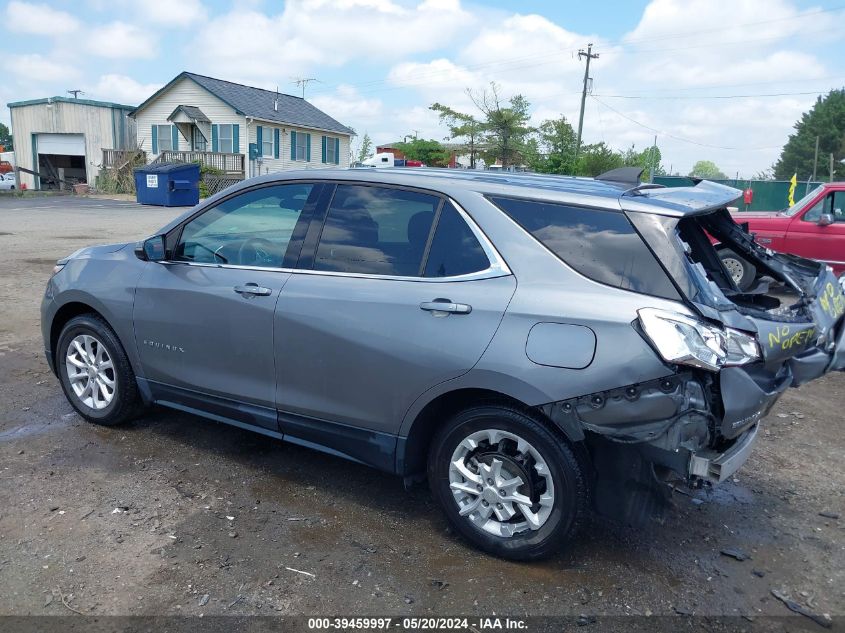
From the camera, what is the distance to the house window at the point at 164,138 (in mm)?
37188

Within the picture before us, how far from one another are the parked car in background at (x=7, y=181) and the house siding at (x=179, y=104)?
25.9ft

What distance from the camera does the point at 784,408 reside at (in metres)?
5.67

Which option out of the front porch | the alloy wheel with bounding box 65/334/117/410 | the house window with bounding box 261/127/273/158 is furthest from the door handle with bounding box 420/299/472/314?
the house window with bounding box 261/127/273/158

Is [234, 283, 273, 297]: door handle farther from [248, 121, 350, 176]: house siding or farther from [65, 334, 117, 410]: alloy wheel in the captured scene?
[248, 121, 350, 176]: house siding

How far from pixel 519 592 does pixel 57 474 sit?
2.72 m

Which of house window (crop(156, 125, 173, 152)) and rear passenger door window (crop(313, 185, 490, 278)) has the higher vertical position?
house window (crop(156, 125, 173, 152))

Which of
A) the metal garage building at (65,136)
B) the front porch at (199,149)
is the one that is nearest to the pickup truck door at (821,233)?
the front porch at (199,149)

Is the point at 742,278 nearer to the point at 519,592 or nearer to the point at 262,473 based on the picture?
the point at 519,592

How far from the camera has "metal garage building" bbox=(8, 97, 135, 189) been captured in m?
38.8

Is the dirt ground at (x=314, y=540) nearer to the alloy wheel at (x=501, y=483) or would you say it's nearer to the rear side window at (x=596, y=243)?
the alloy wheel at (x=501, y=483)

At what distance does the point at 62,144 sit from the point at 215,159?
1214cm

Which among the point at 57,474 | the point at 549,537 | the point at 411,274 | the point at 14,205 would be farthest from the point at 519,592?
the point at 14,205

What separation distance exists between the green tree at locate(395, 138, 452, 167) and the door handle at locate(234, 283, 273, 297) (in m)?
41.3

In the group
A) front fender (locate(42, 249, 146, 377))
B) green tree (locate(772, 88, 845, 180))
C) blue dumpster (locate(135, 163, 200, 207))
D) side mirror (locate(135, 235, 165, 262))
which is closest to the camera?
side mirror (locate(135, 235, 165, 262))
